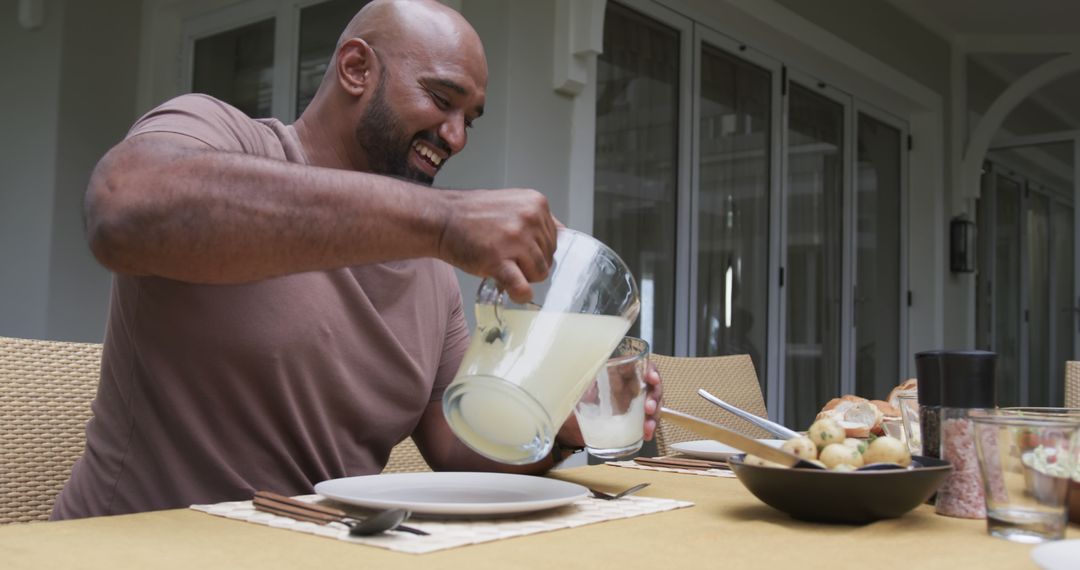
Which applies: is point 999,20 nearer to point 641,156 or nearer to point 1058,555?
point 641,156

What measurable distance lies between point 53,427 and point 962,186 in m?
5.73

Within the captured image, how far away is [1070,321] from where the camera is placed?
7762mm

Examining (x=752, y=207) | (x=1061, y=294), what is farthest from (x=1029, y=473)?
A: (x=1061, y=294)

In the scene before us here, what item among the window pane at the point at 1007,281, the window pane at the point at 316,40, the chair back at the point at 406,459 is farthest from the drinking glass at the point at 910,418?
the window pane at the point at 1007,281

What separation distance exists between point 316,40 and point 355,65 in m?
2.44

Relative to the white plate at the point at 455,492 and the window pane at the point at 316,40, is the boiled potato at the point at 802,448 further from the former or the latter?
the window pane at the point at 316,40

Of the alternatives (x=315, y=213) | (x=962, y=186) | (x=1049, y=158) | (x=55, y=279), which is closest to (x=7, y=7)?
(x=55, y=279)

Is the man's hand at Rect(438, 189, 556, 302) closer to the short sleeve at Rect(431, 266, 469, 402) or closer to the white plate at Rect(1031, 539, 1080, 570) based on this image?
the white plate at Rect(1031, 539, 1080, 570)

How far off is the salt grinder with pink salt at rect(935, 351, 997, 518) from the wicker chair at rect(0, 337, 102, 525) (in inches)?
39.2

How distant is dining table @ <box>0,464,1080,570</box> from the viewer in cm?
66

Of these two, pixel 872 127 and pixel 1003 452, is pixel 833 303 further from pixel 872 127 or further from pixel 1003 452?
pixel 1003 452

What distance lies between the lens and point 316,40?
3.71 m

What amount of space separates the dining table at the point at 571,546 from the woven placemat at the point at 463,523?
0.04 feet

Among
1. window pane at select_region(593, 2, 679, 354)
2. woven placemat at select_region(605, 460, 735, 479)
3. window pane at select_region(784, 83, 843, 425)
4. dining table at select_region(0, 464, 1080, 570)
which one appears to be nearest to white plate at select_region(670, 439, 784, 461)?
woven placemat at select_region(605, 460, 735, 479)
